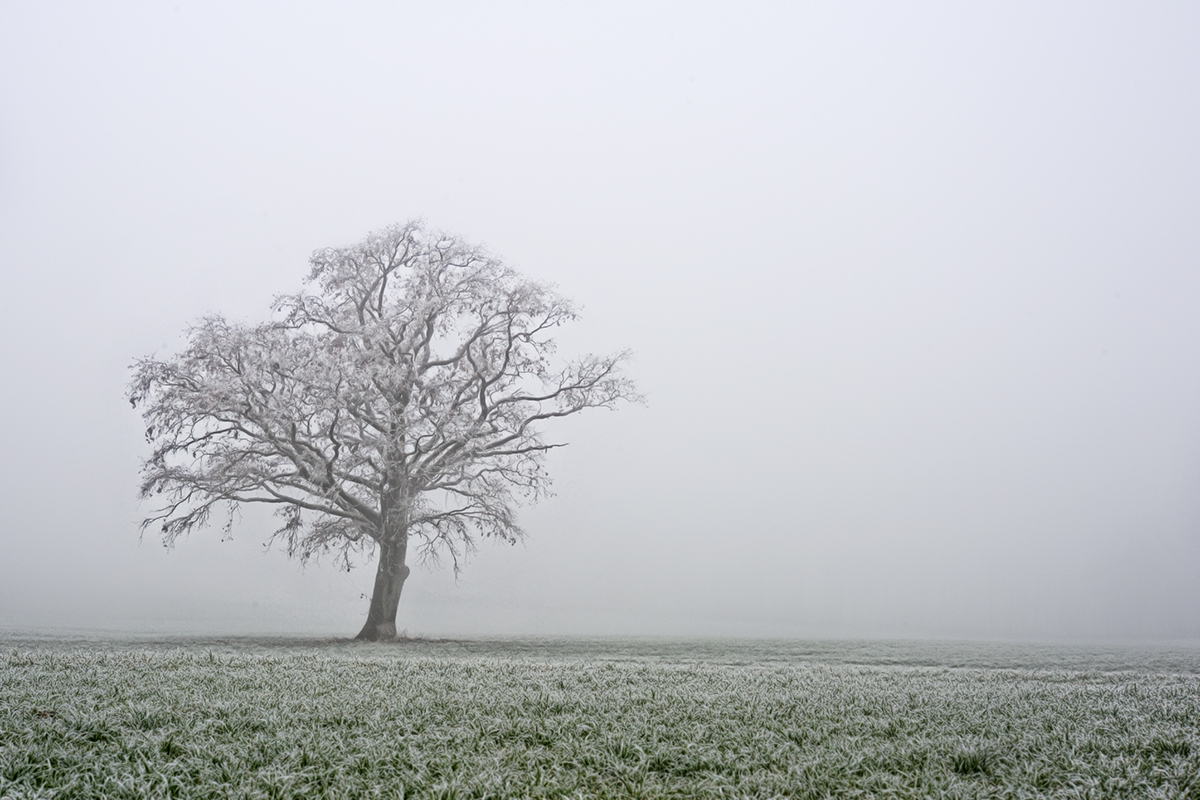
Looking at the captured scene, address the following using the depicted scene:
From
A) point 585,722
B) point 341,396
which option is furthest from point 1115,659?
point 341,396

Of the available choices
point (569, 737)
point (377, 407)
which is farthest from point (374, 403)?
point (569, 737)

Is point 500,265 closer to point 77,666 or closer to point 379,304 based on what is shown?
point 379,304

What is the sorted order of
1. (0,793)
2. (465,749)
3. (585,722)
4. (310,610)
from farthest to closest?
(310,610)
(585,722)
(465,749)
(0,793)

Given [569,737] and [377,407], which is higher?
[377,407]

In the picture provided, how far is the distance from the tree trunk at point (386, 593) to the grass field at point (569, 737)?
11.3m

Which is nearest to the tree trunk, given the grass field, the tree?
the tree

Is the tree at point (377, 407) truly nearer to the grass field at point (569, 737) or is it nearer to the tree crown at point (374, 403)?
the tree crown at point (374, 403)

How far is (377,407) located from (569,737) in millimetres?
16569

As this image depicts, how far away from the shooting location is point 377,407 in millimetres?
21000

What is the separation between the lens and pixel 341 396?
64.9 feet

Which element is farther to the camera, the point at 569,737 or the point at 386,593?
the point at 386,593

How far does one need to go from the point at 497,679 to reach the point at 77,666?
6.30 m

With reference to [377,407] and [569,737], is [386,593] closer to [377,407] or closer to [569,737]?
[377,407]

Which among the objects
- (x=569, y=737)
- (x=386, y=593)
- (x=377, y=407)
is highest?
(x=377, y=407)
